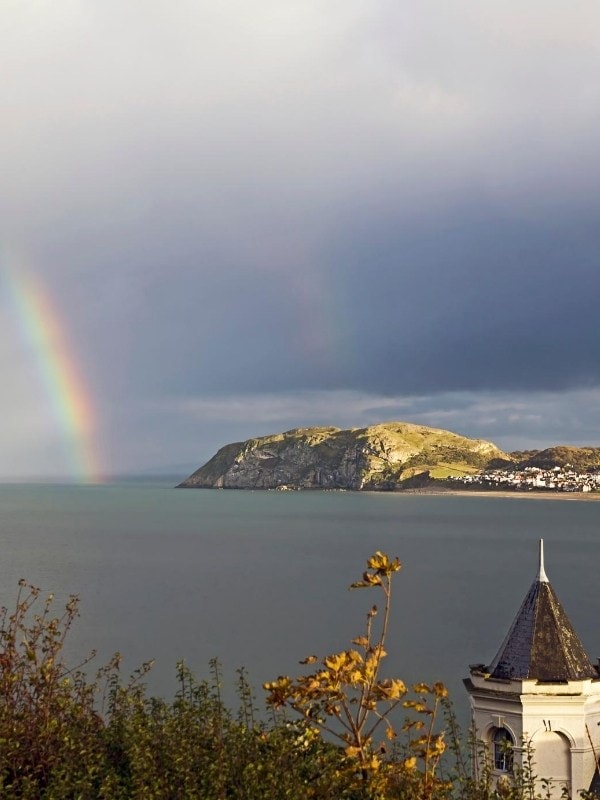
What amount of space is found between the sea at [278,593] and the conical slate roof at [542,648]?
56.7 feet

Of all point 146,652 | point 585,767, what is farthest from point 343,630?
point 585,767

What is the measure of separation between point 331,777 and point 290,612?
65183 millimetres

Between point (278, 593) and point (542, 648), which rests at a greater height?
point (542, 648)

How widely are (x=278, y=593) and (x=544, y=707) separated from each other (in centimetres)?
7095

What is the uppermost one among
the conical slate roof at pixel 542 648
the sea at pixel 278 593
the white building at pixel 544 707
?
the conical slate roof at pixel 542 648

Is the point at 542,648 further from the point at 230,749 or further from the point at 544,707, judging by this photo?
the point at 230,749

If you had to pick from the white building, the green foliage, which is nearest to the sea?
the white building

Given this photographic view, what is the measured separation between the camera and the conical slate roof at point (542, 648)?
746 inches

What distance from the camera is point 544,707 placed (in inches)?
731

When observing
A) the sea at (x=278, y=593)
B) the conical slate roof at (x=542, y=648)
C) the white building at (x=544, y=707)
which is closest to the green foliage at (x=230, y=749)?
the white building at (x=544, y=707)

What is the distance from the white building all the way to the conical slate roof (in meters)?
0.02

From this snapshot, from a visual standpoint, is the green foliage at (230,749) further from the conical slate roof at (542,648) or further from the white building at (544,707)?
the conical slate roof at (542,648)

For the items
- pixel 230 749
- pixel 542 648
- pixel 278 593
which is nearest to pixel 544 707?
pixel 542 648

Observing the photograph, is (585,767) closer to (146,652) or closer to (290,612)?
(146,652)
